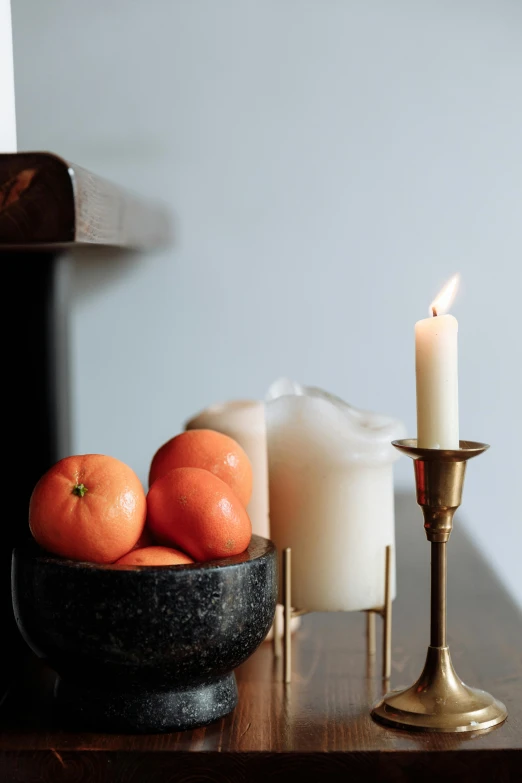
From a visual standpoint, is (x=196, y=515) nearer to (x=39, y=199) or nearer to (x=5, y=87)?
(x=39, y=199)

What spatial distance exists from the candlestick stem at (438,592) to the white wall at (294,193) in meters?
0.79

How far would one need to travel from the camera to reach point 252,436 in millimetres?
798

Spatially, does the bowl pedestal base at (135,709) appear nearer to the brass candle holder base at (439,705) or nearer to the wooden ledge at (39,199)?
the brass candle holder base at (439,705)

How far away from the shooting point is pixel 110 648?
55cm

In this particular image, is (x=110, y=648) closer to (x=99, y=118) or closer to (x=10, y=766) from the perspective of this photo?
(x=10, y=766)

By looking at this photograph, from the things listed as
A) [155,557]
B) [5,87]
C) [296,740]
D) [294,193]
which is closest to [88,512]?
[155,557]

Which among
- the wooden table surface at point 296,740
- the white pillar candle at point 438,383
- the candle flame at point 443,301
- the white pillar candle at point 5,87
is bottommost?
the wooden table surface at point 296,740

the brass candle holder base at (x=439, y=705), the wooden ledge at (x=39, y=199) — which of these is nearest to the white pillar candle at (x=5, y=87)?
the wooden ledge at (x=39, y=199)

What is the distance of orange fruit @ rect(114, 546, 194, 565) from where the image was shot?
571 mm

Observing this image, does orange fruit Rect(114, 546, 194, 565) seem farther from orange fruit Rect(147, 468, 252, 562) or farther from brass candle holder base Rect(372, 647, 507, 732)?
brass candle holder base Rect(372, 647, 507, 732)

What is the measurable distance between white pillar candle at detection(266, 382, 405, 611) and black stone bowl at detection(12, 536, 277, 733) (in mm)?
147

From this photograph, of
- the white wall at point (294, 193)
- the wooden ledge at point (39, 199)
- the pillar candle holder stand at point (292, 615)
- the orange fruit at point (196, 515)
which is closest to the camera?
the wooden ledge at point (39, 199)

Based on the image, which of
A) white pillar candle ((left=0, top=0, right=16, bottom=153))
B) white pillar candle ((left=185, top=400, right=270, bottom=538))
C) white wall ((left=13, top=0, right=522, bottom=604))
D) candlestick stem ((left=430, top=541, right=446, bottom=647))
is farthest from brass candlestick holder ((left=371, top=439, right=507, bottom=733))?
white wall ((left=13, top=0, right=522, bottom=604))

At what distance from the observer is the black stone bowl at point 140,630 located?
1.80 feet
